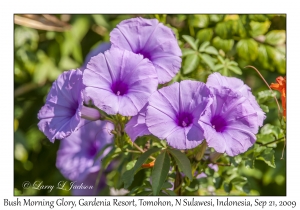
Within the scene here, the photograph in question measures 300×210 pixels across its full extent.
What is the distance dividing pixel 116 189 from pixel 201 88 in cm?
67

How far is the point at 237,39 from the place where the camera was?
6.82ft

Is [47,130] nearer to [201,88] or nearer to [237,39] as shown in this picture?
[201,88]

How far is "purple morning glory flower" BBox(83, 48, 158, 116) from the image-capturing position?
4.59ft

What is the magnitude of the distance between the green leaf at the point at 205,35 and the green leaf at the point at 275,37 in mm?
241

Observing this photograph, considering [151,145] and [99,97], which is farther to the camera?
[151,145]

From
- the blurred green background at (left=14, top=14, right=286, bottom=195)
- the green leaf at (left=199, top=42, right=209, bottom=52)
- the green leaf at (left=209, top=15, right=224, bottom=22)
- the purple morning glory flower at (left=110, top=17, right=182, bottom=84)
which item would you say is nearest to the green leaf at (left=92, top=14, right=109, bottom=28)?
the blurred green background at (left=14, top=14, right=286, bottom=195)

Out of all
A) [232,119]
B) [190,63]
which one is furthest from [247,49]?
[232,119]

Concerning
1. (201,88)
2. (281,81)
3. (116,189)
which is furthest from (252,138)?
(116,189)

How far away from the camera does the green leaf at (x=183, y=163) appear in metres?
1.43

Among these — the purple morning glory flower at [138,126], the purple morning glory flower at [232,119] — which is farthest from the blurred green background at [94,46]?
the purple morning glory flower at [138,126]

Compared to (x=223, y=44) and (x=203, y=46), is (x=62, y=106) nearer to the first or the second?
(x=203, y=46)

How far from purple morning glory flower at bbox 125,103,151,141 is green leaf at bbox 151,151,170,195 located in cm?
10

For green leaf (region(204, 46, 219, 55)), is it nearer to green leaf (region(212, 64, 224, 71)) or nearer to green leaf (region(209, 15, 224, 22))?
green leaf (region(212, 64, 224, 71))

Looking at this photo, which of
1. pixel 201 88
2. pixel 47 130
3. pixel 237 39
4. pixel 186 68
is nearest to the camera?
pixel 201 88
